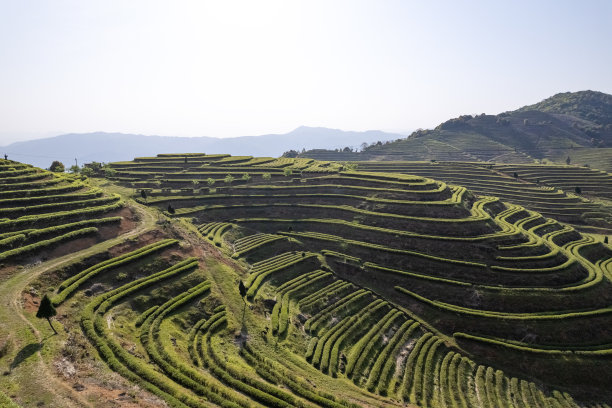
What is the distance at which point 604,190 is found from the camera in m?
124

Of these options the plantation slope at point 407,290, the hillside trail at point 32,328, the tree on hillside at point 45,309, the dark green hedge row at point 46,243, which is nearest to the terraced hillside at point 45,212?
the dark green hedge row at point 46,243

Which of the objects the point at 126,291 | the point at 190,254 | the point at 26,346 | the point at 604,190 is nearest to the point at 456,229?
the point at 190,254

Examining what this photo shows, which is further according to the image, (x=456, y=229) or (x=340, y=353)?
(x=456, y=229)

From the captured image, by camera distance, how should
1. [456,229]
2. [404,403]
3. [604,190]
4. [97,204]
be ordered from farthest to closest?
[604,190], [456,229], [97,204], [404,403]

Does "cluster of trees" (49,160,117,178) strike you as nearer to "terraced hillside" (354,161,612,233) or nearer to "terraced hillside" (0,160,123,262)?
"terraced hillside" (0,160,123,262)

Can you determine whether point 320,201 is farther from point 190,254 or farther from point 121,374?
point 121,374

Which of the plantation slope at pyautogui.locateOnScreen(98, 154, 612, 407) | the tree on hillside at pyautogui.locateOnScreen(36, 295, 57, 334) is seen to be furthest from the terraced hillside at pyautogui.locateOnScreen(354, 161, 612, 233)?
the tree on hillside at pyautogui.locateOnScreen(36, 295, 57, 334)

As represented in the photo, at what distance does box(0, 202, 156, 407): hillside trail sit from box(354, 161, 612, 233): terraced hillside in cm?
12126

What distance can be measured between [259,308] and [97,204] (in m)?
38.1

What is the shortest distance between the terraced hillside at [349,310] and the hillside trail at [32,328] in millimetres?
1073

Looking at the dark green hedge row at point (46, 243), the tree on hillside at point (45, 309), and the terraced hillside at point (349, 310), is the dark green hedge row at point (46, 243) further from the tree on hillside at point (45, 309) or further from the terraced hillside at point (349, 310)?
the tree on hillside at point (45, 309)

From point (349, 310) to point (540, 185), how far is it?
11477 cm

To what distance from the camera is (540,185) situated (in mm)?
129250

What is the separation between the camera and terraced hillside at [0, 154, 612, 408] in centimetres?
3316
